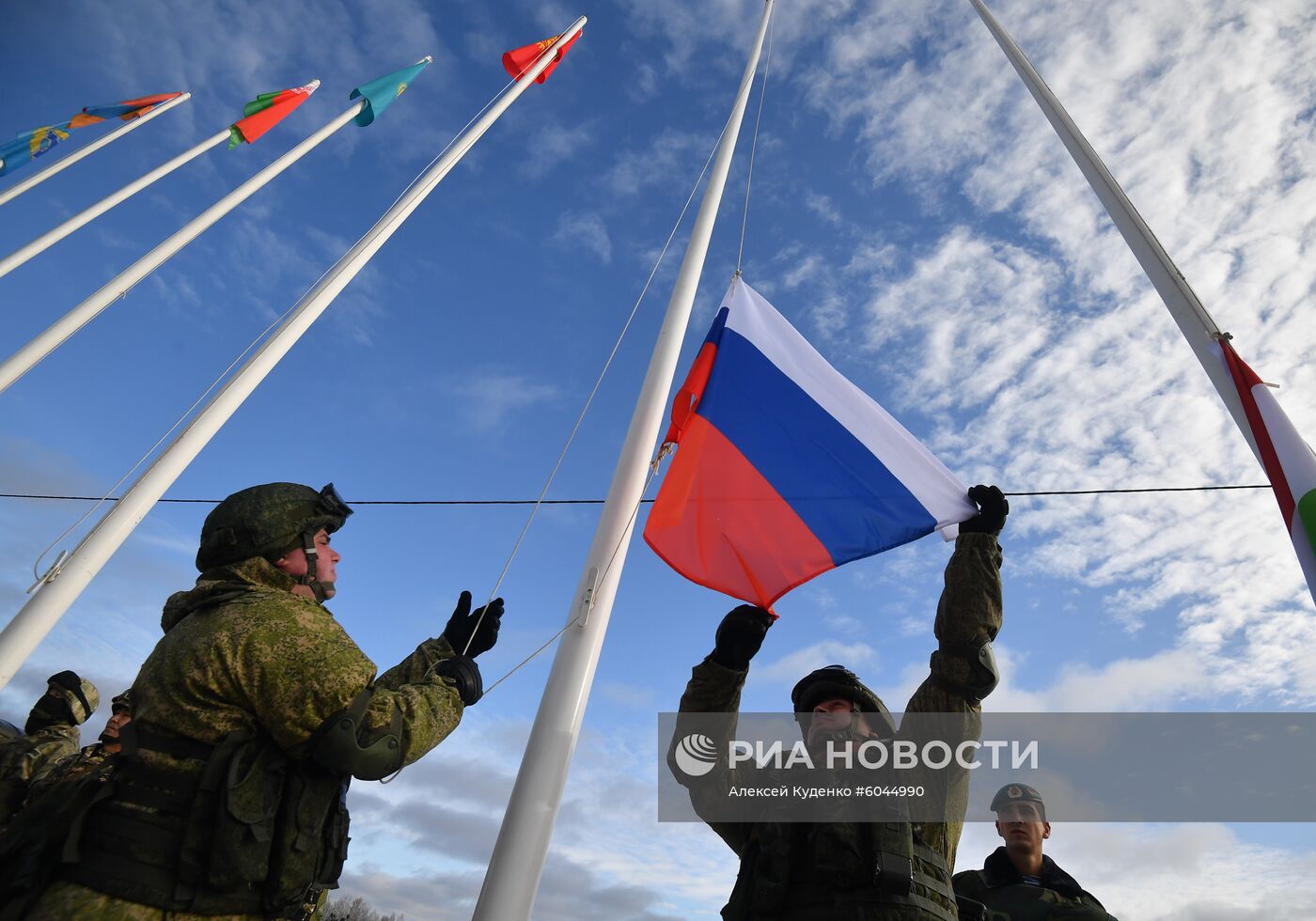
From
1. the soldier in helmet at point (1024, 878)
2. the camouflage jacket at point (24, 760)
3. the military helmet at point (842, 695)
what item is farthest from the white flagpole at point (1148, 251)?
the camouflage jacket at point (24, 760)

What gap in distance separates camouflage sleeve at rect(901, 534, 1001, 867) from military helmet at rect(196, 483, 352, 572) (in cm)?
291

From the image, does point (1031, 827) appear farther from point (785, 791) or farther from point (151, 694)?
point (151, 694)

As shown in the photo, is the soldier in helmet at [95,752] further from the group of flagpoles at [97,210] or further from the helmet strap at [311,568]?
the group of flagpoles at [97,210]

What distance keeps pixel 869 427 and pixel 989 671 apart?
2251 millimetres

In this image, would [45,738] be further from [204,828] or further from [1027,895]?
[1027,895]

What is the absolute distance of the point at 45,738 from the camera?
5.10 metres

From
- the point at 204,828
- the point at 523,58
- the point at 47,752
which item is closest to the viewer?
the point at 204,828

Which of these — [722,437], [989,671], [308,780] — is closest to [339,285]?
[722,437]

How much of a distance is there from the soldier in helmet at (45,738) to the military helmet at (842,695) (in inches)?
180

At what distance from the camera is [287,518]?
3.19m

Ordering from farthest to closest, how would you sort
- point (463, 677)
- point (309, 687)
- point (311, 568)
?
point (311, 568)
point (463, 677)
point (309, 687)

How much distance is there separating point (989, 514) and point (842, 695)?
125 cm

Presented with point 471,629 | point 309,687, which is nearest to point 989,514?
point 471,629

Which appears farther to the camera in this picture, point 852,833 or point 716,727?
point 716,727
